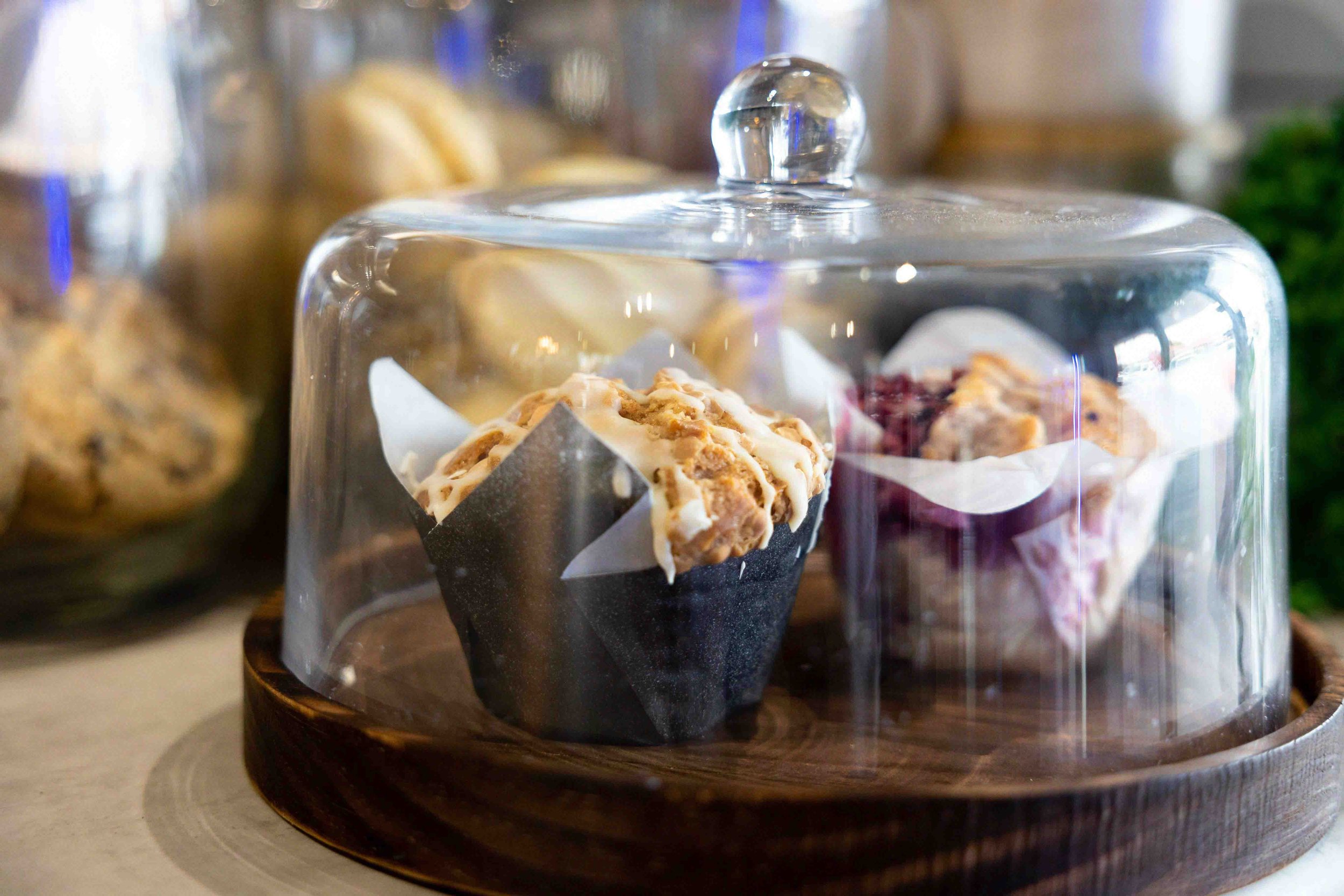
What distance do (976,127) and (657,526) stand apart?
2.31 feet

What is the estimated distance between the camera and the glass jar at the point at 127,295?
0.59m

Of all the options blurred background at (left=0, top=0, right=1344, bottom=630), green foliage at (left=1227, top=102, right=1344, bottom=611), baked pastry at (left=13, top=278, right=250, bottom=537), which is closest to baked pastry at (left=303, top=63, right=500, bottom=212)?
blurred background at (left=0, top=0, right=1344, bottom=630)

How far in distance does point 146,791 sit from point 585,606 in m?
0.20

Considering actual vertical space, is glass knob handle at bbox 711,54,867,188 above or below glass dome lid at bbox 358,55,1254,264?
above

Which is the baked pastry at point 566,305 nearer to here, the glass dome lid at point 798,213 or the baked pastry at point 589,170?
the glass dome lid at point 798,213

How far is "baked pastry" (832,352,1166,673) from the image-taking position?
0.47 m

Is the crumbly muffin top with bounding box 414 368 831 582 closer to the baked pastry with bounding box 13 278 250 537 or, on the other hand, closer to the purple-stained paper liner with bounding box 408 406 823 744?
the purple-stained paper liner with bounding box 408 406 823 744

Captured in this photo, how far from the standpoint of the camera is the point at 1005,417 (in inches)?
18.7

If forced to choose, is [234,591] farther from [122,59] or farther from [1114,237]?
[1114,237]

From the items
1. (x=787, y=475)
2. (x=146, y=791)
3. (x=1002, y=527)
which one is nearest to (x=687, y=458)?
(x=787, y=475)

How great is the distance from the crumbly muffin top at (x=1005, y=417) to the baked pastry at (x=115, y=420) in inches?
13.6

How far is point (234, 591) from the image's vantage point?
72 cm

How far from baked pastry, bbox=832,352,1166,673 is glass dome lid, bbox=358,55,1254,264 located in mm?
63

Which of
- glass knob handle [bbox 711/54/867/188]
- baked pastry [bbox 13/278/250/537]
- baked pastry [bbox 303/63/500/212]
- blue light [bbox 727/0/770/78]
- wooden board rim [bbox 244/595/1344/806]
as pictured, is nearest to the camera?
wooden board rim [bbox 244/595/1344/806]
